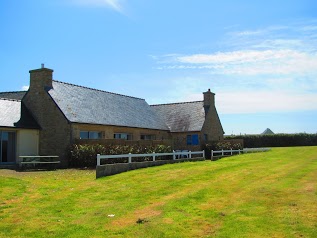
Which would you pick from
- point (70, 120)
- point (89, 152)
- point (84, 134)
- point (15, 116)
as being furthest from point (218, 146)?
point (15, 116)

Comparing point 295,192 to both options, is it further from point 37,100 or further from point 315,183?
point 37,100

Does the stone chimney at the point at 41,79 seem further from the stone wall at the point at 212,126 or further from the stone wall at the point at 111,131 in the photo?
the stone wall at the point at 212,126

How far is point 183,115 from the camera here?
1582 inches

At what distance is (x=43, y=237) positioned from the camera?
8031 mm

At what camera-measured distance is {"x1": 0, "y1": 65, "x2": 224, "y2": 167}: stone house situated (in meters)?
25.6

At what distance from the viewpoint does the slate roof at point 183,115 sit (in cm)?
3794

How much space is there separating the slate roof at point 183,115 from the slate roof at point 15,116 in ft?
52.5

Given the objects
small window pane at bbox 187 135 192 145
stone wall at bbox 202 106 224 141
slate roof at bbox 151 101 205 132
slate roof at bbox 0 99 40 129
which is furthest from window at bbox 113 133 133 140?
stone wall at bbox 202 106 224 141

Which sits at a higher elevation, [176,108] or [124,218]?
[176,108]

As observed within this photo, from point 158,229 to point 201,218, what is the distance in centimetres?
135

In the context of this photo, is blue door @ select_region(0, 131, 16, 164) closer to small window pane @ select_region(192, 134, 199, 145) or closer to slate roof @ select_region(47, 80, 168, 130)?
slate roof @ select_region(47, 80, 168, 130)

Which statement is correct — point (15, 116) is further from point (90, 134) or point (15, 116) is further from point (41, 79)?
point (90, 134)

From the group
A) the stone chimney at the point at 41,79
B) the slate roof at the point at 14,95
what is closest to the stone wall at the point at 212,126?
the stone chimney at the point at 41,79

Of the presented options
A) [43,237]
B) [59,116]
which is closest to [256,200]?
[43,237]
